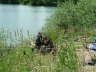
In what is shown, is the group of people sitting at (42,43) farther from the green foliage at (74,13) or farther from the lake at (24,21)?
the green foliage at (74,13)

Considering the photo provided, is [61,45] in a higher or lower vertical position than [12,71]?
higher

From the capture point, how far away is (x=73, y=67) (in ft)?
14.5

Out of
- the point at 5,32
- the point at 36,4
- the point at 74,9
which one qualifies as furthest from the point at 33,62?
the point at 36,4

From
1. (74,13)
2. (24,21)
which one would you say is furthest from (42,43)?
(24,21)

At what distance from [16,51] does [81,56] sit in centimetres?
98

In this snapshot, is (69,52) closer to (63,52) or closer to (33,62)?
(63,52)

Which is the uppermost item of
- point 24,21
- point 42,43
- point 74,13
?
point 74,13

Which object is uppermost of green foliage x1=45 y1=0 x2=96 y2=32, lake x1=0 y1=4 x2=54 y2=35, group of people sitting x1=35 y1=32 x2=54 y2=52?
green foliage x1=45 y1=0 x2=96 y2=32

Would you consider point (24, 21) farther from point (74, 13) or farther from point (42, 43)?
point (42, 43)

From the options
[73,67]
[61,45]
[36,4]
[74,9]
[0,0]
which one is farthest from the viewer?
[0,0]

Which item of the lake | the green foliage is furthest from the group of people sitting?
the green foliage

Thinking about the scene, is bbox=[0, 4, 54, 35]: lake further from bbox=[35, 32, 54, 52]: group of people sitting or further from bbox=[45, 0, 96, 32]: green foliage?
bbox=[45, 0, 96, 32]: green foliage

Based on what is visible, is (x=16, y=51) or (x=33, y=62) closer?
(x=33, y=62)

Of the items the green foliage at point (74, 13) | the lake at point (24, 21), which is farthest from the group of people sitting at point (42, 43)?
the green foliage at point (74, 13)
